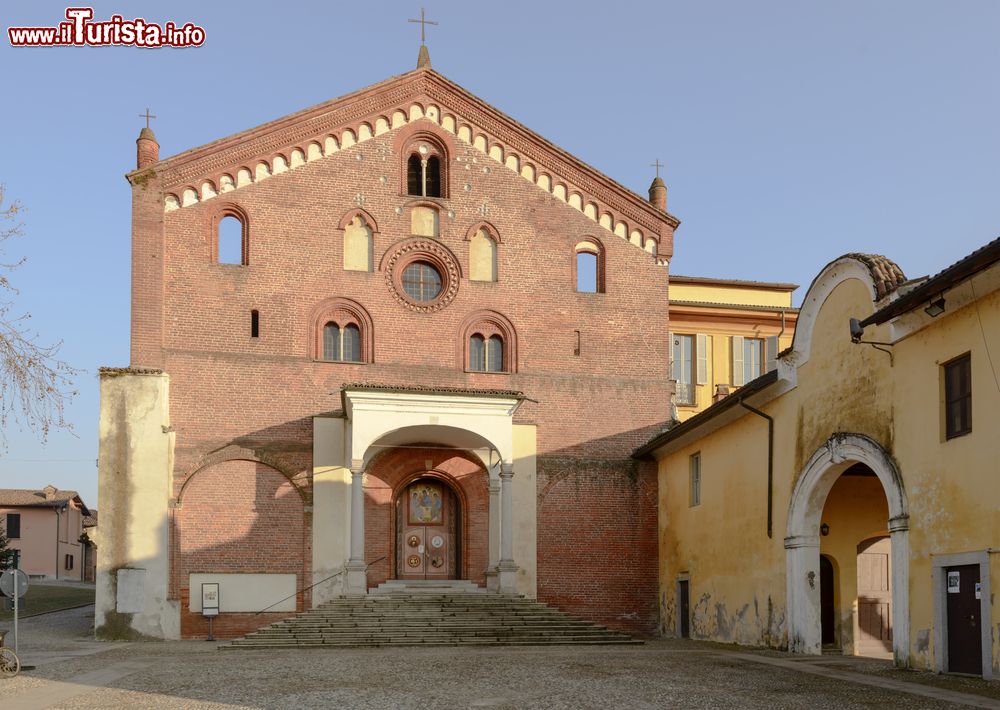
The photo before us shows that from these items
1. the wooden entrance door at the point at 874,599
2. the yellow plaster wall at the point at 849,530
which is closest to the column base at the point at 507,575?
the yellow plaster wall at the point at 849,530

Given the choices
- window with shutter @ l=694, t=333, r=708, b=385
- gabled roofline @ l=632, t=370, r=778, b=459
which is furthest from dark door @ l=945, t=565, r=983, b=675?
window with shutter @ l=694, t=333, r=708, b=385

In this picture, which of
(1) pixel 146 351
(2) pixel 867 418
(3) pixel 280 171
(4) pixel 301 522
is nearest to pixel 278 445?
(4) pixel 301 522

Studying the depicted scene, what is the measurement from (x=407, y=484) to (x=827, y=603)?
10.0m

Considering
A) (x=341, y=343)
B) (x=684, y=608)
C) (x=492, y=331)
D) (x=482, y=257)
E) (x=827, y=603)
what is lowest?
(x=684, y=608)

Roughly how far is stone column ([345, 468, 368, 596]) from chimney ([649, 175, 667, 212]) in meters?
11.3

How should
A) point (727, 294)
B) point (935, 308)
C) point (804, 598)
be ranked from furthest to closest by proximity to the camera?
point (727, 294)
point (804, 598)
point (935, 308)

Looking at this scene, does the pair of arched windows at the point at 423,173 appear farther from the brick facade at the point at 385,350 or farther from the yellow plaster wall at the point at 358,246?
the yellow plaster wall at the point at 358,246

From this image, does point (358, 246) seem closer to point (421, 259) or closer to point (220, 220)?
point (421, 259)

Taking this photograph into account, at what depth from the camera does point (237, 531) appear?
24609 millimetres

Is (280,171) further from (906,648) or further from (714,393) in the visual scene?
(906,648)

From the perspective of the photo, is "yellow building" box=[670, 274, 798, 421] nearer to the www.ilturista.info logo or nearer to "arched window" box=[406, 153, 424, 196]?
"arched window" box=[406, 153, 424, 196]

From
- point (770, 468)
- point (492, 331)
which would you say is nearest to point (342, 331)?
point (492, 331)

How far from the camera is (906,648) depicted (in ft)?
52.0

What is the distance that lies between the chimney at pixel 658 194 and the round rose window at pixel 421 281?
255 inches
